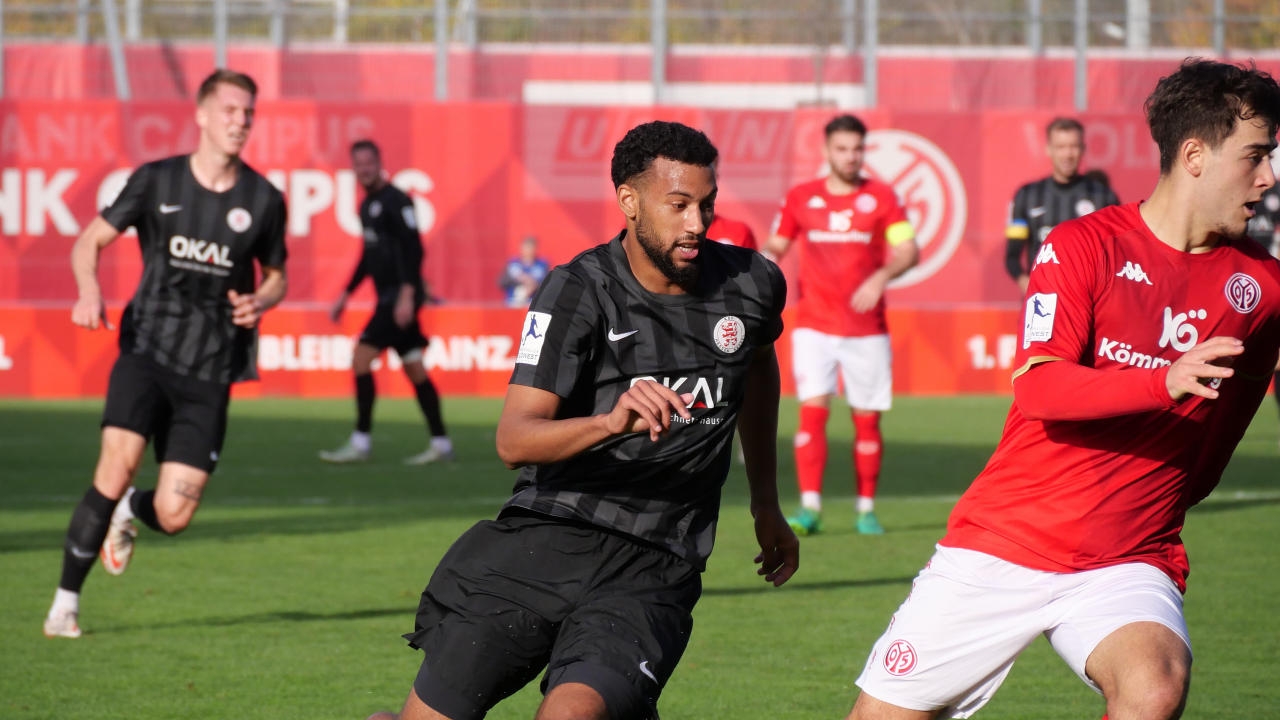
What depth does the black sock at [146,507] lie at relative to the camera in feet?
24.9

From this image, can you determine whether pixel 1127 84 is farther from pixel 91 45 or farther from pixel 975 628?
pixel 975 628

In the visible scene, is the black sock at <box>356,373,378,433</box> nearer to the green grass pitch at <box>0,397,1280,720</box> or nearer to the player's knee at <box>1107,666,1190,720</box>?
the green grass pitch at <box>0,397,1280,720</box>

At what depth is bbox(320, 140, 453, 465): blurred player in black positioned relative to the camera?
46.4 feet

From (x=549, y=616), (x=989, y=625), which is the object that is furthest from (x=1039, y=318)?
(x=549, y=616)

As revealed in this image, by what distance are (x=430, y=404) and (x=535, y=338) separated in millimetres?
10165

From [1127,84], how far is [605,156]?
805 cm

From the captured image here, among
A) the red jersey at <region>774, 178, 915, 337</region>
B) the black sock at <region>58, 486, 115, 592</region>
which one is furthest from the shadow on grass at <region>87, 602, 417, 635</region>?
the red jersey at <region>774, 178, 915, 337</region>

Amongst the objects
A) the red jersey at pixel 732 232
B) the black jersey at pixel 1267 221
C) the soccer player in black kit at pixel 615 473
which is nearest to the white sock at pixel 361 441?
the red jersey at pixel 732 232

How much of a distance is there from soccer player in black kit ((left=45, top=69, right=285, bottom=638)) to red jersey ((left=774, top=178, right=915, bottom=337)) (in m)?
4.13

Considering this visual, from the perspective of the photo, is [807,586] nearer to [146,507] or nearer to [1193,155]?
[146,507]

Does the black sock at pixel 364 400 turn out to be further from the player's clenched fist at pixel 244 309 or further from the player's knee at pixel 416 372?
the player's clenched fist at pixel 244 309

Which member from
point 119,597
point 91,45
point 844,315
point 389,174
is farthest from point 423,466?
point 91,45

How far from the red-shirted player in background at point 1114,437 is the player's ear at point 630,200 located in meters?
1.02

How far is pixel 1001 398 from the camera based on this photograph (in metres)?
21.1
